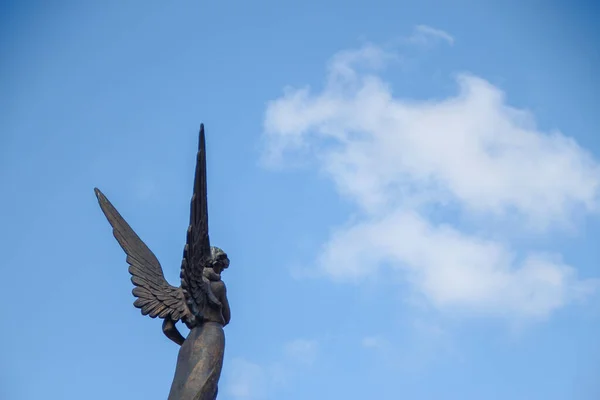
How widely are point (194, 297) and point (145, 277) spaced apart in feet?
4.09

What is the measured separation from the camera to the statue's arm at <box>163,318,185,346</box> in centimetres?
2325

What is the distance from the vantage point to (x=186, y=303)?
23.0 m

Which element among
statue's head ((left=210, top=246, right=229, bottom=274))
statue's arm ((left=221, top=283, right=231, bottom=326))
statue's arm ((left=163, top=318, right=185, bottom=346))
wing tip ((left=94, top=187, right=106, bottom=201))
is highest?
wing tip ((left=94, top=187, right=106, bottom=201))

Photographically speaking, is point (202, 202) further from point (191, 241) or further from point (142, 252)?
point (142, 252)

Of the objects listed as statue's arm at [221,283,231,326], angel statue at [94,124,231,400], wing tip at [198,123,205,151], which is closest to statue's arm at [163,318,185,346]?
angel statue at [94,124,231,400]

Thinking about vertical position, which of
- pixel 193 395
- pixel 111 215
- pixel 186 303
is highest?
pixel 111 215

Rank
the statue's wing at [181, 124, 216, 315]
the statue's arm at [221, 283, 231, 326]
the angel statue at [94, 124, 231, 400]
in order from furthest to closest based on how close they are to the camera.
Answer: the statue's arm at [221, 283, 231, 326] < the angel statue at [94, 124, 231, 400] < the statue's wing at [181, 124, 216, 315]

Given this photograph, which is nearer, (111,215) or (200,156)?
(200,156)

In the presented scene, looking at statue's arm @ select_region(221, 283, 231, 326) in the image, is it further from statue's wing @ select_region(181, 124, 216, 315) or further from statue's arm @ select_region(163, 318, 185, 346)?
statue's arm @ select_region(163, 318, 185, 346)

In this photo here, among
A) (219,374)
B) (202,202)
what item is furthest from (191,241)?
(219,374)

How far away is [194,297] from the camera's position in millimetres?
22844

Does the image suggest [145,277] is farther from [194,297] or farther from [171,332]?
[194,297]

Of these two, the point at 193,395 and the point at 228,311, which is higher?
the point at 228,311

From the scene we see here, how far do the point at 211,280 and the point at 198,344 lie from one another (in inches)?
42.2
